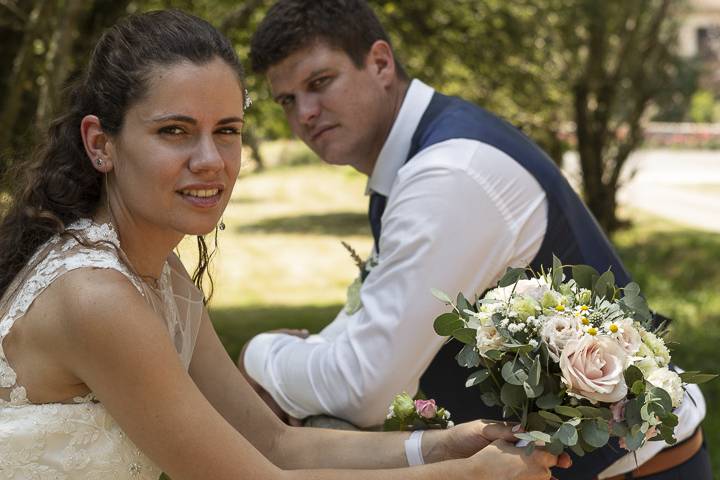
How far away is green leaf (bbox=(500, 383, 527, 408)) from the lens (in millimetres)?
2557

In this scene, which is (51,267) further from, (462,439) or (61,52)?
(61,52)

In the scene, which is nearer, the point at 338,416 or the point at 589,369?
the point at 589,369

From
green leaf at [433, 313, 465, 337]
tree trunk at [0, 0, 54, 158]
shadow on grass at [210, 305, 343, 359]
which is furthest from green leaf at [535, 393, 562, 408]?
shadow on grass at [210, 305, 343, 359]

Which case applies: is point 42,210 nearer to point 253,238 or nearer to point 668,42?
point 668,42

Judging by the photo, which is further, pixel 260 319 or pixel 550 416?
pixel 260 319

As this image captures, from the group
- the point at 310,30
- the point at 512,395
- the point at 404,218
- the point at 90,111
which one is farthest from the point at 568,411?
the point at 310,30

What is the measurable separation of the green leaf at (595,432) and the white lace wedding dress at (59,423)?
1108 millimetres

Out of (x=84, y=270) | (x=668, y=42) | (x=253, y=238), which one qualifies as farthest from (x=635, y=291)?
(x=253, y=238)

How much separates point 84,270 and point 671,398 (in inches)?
55.6

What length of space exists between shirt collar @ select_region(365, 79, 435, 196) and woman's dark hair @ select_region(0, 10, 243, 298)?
1.00 metres

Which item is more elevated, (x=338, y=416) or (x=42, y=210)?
(x=42, y=210)

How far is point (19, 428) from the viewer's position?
8.90ft

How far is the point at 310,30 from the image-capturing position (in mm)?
3785

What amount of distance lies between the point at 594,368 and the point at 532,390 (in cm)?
16
